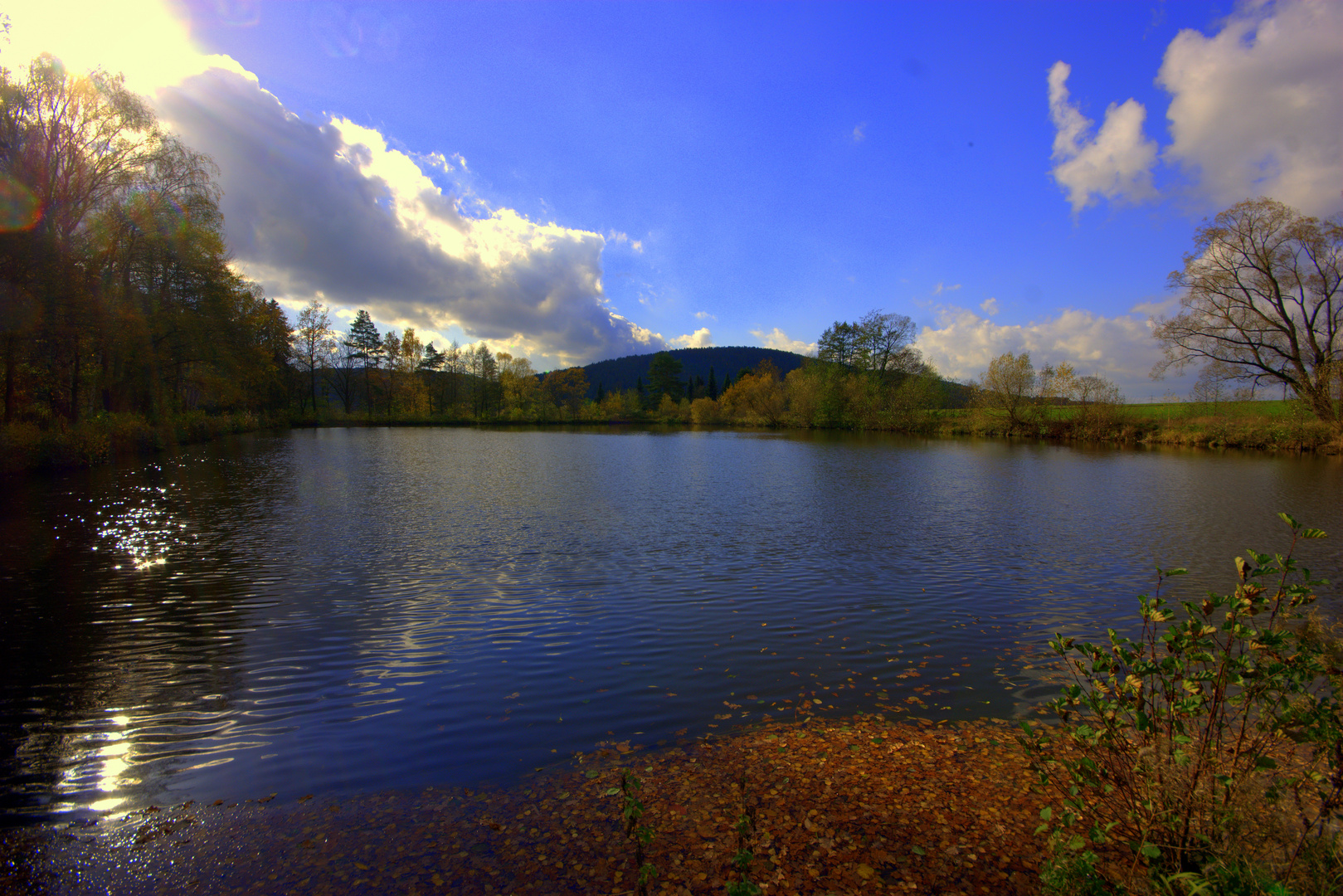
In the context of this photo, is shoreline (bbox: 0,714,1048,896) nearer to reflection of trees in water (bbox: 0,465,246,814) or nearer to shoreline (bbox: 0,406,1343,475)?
reflection of trees in water (bbox: 0,465,246,814)

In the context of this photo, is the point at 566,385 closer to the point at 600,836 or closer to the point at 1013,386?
the point at 1013,386

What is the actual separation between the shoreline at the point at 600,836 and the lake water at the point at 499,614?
1.26ft

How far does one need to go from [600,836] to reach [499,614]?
4.67 meters

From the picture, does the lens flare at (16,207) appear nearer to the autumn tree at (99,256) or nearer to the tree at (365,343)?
the autumn tree at (99,256)

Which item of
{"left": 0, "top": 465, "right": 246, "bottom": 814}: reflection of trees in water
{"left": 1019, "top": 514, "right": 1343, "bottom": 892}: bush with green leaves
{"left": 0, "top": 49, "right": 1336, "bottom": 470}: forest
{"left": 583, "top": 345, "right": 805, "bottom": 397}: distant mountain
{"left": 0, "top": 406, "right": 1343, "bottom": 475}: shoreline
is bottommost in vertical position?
{"left": 0, "top": 465, "right": 246, "bottom": 814}: reflection of trees in water

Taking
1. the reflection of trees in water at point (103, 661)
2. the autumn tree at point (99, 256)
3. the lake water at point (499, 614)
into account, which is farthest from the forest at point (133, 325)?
the reflection of trees in water at point (103, 661)

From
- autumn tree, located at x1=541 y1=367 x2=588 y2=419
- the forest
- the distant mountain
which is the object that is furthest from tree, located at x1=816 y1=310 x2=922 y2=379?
the distant mountain

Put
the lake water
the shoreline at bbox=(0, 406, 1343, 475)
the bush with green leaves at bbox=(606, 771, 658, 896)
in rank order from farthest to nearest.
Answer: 1. the shoreline at bbox=(0, 406, 1343, 475)
2. the lake water
3. the bush with green leaves at bbox=(606, 771, 658, 896)

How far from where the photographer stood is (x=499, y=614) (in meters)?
7.67

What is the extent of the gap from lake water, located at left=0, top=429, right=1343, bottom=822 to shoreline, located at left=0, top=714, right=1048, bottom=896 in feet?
1.26

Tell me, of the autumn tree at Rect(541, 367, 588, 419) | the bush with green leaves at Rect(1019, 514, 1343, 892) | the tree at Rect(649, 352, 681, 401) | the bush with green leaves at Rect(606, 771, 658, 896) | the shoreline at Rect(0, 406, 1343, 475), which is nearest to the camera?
the bush with green leaves at Rect(1019, 514, 1343, 892)

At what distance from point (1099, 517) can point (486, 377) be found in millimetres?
82637

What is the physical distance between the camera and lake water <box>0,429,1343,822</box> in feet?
15.2

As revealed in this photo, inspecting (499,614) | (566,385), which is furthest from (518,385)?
(499,614)
